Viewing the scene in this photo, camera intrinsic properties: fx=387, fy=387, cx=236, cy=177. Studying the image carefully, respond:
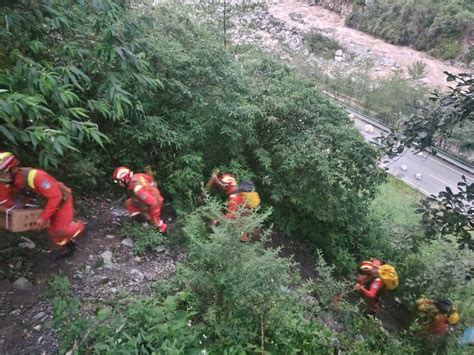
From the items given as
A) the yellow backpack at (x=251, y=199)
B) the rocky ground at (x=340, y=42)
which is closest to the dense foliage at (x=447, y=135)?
the yellow backpack at (x=251, y=199)

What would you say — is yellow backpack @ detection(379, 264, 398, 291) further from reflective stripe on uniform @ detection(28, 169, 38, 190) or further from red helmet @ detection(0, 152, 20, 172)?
red helmet @ detection(0, 152, 20, 172)

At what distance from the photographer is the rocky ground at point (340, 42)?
3750cm

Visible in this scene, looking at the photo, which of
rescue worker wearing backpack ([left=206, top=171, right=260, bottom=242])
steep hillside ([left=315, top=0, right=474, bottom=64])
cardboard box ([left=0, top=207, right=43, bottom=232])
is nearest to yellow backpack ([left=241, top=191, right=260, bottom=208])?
rescue worker wearing backpack ([left=206, top=171, right=260, bottom=242])

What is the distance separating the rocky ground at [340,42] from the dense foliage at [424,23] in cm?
106

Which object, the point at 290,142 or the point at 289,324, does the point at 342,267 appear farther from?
the point at 289,324

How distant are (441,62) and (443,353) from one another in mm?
43505

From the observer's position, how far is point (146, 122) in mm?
5840

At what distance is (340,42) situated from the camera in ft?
152

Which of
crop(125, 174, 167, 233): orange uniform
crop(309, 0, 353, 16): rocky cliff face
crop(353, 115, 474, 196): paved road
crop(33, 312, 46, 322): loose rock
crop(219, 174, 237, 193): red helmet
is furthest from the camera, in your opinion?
crop(309, 0, 353, 16): rocky cliff face

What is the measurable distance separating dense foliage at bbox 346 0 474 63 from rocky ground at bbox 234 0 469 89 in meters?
1.06

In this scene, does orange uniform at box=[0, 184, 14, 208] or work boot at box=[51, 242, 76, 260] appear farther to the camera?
work boot at box=[51, 242, 76, 260]

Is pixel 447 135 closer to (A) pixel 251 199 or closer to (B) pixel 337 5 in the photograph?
(A) pixel 251 199

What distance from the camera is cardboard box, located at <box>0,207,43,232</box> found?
389 cm

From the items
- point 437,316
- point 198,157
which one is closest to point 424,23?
point 437,316
